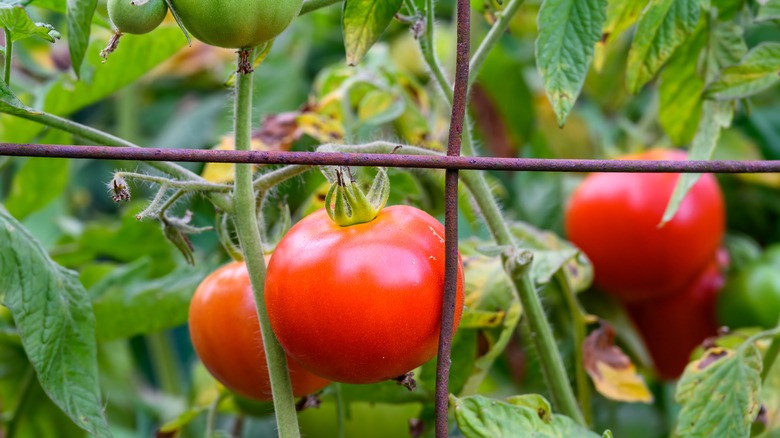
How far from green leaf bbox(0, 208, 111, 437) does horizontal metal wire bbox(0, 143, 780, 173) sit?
0.12 meters

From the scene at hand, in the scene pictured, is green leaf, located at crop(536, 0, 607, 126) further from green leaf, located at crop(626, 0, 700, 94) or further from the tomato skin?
the tomato skin

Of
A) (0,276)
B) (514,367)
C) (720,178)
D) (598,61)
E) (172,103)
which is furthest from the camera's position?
(172,103)

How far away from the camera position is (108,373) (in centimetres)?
140

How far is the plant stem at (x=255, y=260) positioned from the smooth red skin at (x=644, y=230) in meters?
0.66

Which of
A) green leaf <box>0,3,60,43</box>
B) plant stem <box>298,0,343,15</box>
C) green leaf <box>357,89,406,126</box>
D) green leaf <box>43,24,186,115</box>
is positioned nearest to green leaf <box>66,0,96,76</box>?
green leaf <box>0,3,60,43</box>

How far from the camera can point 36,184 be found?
1.08 metres

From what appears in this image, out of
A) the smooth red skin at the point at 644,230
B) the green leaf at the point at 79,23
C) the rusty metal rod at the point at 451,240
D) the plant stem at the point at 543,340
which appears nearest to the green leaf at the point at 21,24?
the green leaf at the point at 79,23

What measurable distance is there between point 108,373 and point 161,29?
73 cm

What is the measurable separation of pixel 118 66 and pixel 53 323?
1.07 feet

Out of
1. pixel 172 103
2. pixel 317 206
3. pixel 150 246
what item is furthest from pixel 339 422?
pixel 172 103

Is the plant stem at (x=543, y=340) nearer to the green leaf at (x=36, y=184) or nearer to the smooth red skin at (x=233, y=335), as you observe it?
the smooth red skin at (x=233, y=335)

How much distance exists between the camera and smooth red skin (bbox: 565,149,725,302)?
3.73 feet

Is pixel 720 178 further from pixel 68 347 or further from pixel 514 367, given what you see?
pixel 68 347

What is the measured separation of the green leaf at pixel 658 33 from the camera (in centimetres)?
70
